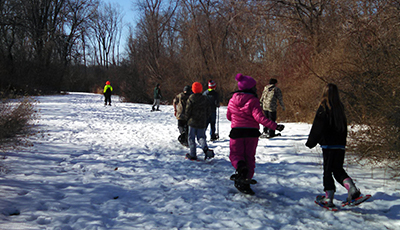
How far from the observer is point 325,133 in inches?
149

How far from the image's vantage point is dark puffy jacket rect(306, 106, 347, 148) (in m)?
3.73

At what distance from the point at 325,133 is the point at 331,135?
0.08 metres

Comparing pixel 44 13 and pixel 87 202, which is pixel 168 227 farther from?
pixel 44 13

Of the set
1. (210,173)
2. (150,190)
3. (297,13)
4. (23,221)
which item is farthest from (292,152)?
(297,13)

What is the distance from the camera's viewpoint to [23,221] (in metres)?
3.26

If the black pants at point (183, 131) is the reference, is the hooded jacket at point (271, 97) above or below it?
above

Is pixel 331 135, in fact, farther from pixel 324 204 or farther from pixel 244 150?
pixel 244 150

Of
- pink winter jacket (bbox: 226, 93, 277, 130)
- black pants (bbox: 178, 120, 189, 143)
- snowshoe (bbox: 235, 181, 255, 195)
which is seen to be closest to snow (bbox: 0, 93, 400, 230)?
snowshoe (bbox: 235, 181, 255, 195)

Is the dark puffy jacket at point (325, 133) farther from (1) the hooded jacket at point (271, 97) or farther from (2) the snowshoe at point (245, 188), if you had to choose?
(1) the hooded jacket at point (271, 97)

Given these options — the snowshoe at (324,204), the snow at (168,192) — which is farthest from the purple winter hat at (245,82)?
the snowshoe at (324,204)

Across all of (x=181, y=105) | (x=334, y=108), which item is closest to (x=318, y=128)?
(x=334, y=108)

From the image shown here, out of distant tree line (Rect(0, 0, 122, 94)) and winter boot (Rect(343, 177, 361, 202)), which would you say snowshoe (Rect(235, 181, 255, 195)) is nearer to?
winter boot (Rect(343, 177, 361, 202))

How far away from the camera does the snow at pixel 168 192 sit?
341 centimetres

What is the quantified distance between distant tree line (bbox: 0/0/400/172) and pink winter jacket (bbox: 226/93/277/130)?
89.2 inches
